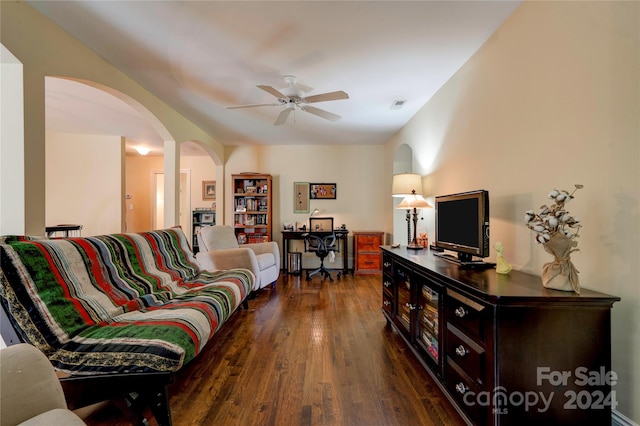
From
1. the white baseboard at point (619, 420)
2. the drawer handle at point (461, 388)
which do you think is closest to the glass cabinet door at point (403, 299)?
the drawer handle at point (461, 388)

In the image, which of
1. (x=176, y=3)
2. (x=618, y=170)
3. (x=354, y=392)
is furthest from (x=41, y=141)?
(x=618, y=170)

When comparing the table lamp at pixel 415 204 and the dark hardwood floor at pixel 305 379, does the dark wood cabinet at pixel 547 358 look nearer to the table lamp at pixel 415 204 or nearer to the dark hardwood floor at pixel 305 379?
the dark hardwood floor at pixel 305 379

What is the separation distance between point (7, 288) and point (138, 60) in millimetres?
2085

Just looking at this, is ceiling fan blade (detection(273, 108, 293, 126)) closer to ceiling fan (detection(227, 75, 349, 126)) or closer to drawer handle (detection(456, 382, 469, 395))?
ceiling fan (detection(227, 75, 349, 126))

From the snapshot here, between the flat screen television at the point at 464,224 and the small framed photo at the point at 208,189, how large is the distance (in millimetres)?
5214

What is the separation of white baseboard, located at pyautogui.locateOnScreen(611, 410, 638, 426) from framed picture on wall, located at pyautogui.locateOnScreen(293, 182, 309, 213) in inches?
185

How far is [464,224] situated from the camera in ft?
6.56

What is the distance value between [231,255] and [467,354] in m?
2.67

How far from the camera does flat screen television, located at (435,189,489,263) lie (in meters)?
1.75

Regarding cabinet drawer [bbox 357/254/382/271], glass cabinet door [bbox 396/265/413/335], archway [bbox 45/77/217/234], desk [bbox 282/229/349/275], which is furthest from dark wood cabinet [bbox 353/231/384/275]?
archway [bbox 45/77/217/234]

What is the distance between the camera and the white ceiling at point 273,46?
72.5 inches

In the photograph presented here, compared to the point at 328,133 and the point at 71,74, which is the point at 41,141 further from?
the point at 328,133

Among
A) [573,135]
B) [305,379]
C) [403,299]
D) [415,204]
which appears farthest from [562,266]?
[415,204]

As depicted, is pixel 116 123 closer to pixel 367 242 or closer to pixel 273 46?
pixel 273 46
